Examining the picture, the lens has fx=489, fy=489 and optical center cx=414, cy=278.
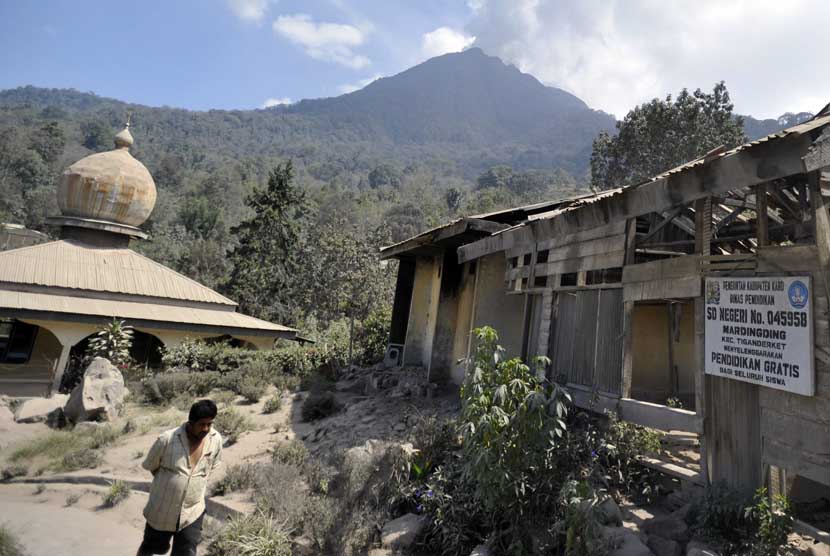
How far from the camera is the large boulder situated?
12.1 metres

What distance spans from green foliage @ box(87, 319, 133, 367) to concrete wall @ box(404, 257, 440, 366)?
8882 millimetres

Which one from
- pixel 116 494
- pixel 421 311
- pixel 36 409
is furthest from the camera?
pixel 421 311

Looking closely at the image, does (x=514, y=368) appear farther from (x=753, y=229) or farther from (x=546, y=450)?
(x=753, y=229)

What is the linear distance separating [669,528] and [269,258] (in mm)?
29194

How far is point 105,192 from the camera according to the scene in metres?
19.7

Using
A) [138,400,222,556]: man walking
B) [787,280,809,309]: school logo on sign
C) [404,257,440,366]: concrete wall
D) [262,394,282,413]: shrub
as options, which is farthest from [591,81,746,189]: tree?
[138,400,222,556]: man walking

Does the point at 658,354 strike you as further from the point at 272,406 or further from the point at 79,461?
the point at 79,461

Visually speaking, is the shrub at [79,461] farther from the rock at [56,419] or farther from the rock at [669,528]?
the rock at [669,528]

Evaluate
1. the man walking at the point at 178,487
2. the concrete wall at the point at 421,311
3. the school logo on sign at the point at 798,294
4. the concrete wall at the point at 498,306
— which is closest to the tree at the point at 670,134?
the concrete wall at the point at 421,311

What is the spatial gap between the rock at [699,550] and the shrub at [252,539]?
4.21 meters

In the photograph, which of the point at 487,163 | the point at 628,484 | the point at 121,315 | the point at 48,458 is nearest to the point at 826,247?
the point at 628,484

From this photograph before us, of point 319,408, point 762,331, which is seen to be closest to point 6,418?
point 319,408

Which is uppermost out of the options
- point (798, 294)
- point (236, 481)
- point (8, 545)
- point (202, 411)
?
point (798, 294)

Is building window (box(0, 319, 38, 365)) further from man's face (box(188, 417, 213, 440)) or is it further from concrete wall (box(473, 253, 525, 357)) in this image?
man's face (box(188, 417, 213, 440))
